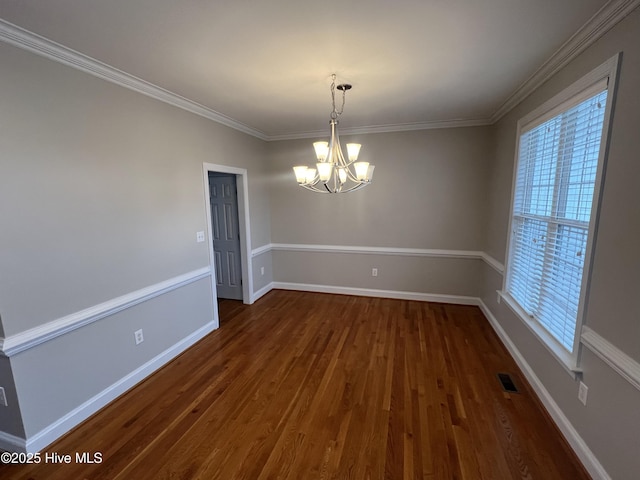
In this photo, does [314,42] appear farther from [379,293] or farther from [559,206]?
[379,293]

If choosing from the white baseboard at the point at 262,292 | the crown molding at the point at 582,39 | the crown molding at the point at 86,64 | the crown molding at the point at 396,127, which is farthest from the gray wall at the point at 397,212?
the crown molding at the point at 86,64

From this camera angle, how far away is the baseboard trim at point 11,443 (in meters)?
1.74

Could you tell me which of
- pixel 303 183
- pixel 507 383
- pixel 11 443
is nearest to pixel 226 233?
pixel 303 183

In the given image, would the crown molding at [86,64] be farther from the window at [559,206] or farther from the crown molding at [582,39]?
the window at [559,206]

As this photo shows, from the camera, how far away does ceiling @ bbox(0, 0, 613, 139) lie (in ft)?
4.73

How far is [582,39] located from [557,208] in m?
1.06

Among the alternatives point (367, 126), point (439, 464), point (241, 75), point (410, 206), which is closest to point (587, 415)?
point (439, 464)

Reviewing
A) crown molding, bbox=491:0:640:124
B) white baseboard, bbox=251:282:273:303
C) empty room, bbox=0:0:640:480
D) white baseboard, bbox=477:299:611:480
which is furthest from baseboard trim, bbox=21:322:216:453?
crown molding, bbox=491:0:640:124

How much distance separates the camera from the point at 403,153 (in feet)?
13.0

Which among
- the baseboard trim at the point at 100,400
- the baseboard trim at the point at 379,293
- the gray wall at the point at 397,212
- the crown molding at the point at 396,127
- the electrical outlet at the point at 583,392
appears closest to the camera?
the electrical outlet at the point at 583,392

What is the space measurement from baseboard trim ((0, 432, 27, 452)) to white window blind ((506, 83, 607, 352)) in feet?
11.6

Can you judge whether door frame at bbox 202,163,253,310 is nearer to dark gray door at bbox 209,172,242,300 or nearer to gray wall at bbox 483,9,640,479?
dark gray door at bbox 209,172,242,300

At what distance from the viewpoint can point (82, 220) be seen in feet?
6.46

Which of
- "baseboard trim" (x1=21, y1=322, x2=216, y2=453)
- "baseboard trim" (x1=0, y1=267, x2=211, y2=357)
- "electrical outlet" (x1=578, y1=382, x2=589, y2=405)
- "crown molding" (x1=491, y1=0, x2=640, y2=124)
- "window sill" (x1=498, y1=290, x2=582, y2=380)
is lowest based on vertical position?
"baseboard trim" (x1=21, y1=322, x2=216, y2=453)
